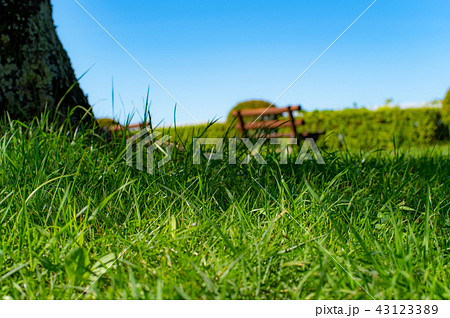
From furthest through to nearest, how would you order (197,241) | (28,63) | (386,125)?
1. (386,125)
2. (28,63)
3. (197,241)

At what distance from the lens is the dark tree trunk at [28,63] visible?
314 centimetres

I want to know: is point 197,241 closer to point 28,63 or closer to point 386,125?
point 28,63

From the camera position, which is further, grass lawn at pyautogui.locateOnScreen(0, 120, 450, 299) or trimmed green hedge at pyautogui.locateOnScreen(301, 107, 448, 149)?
trimmed green hedge at pyautogui.locateOnScreen(301, 107, 448, 149)

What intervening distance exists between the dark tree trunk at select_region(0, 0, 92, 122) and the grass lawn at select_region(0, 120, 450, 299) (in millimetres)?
902

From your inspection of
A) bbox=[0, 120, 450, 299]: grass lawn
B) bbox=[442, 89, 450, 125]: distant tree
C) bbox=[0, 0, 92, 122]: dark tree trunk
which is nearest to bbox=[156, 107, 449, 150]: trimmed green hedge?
bbox=[442, 89, 450, 125]: distant tree

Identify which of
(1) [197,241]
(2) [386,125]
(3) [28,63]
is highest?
(3) [28,63]

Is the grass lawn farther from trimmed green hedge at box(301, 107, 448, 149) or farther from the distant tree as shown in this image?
the distant tree

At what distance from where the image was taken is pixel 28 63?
320 centimetres

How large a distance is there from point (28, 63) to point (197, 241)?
2514mm

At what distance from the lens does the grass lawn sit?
1.29m

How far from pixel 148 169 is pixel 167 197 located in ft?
1.00

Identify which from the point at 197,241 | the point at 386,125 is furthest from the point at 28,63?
the point at 386,125

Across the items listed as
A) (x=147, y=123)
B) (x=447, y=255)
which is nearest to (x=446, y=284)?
(x=447, y=255)
